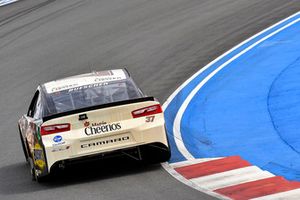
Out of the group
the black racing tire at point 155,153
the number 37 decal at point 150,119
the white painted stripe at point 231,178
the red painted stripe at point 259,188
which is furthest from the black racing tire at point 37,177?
the red painted stripe at point 259,188

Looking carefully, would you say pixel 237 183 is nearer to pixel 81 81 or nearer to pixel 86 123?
pixel 86 123

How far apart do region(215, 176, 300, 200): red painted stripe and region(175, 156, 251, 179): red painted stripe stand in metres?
0.97

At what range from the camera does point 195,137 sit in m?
15.0

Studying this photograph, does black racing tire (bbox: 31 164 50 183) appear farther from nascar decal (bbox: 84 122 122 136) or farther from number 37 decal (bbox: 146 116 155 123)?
number 37 decal (bbox: 146 116 155 123)

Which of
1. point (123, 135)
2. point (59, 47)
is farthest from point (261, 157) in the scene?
point (59, 47)

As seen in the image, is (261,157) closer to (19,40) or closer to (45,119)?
(45,119)

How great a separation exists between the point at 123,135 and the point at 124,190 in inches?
37.3

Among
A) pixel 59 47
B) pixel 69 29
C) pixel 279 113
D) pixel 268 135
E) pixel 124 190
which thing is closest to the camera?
pixel 124 190

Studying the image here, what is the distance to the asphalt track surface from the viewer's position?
68.1 feet

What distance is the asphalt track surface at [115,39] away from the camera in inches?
817

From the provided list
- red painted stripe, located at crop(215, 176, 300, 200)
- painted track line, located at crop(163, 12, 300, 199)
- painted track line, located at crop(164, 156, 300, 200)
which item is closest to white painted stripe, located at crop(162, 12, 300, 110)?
painted track line, located at crop(163, 12, 300, 199)

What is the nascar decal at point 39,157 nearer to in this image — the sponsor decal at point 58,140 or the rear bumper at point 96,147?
the rear bumper at point 96,147

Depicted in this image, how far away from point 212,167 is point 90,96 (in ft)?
6.66

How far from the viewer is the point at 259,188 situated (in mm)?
11133
